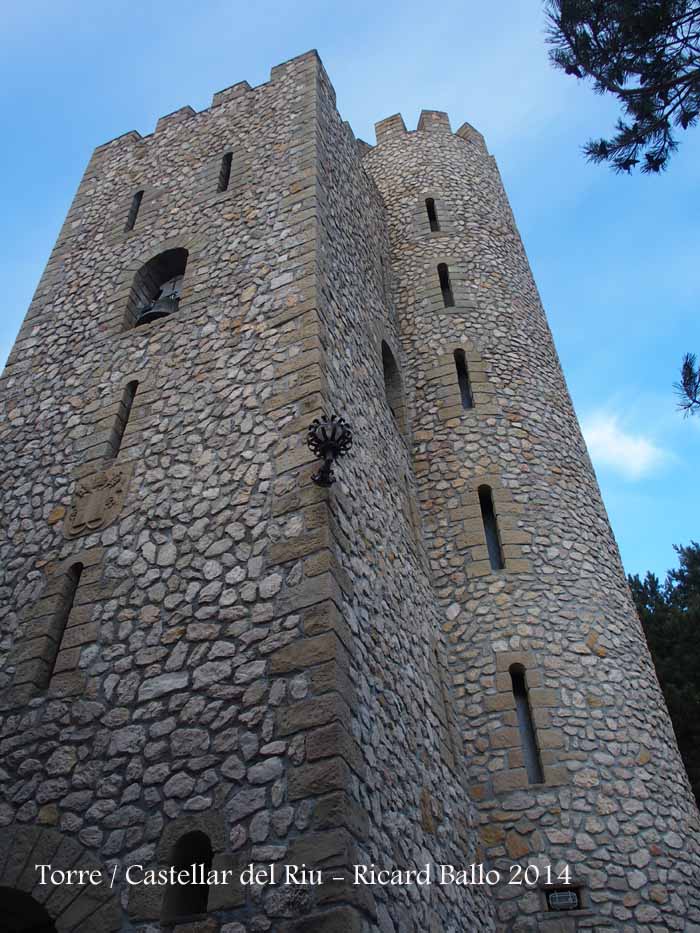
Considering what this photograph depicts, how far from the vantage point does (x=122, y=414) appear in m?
8.20

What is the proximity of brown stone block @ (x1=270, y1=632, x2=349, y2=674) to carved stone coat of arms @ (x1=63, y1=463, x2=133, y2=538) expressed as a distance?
8.28 ft

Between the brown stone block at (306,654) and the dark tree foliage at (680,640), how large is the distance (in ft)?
36.7

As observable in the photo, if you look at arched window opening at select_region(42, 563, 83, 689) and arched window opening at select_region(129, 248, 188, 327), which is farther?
arched window opening at select_region(129, 248, 188, 327)

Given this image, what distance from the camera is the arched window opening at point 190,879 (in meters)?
4.73

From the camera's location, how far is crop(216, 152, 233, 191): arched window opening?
1066cm

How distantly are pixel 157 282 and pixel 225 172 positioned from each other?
1907 millimetres

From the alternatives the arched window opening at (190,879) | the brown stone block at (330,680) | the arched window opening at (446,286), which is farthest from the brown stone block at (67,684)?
the arched window opening at (446,286)

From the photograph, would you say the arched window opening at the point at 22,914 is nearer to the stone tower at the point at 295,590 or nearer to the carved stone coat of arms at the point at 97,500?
the stone tower at the point at 295,590

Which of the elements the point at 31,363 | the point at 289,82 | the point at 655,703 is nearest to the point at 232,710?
the point at 655,703

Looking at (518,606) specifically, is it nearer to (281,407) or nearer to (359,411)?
(359,411)

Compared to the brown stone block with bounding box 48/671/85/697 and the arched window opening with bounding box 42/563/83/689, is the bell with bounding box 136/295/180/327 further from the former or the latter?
the brown stone block with bounding box 48/671/85/697

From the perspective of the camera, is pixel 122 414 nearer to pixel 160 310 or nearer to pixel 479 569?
pixel 160 310

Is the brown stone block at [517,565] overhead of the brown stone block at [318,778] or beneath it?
overhead

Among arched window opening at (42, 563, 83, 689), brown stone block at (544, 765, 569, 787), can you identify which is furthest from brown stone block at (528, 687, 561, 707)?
arched window opening at (42, 563, 83, 689)
